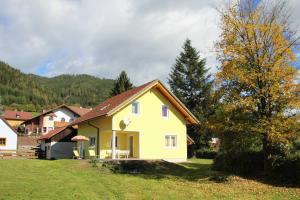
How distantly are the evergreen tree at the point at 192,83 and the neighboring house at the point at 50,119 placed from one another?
36716mm

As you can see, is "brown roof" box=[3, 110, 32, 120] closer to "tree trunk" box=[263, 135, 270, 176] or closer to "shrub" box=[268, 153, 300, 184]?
"tree trunk" box=[263, 135, 270, 176]

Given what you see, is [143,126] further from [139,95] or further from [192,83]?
[192,83]

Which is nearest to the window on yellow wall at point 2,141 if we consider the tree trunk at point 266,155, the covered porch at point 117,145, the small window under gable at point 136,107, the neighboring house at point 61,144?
the neighboring house at point 61,144

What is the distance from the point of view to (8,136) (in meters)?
50.8

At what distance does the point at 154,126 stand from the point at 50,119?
5421 cm

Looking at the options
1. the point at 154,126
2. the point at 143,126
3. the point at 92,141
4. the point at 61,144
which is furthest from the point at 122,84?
the point at 143,126

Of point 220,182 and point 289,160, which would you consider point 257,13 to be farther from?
point 220,182

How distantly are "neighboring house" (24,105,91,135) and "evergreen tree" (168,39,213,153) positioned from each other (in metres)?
36.7

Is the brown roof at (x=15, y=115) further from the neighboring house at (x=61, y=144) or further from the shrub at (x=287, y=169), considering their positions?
the shrub at (x=287, y=169)

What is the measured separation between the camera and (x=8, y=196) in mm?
13281

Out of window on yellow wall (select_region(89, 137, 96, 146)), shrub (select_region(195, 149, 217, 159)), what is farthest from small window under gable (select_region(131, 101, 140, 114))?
shrub (select_region(195, 149, 217, 159))

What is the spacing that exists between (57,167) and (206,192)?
1189 centimetres

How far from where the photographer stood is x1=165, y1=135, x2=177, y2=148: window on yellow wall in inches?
1302

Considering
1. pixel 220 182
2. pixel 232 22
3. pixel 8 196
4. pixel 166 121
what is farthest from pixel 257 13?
pixel 8 196
